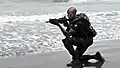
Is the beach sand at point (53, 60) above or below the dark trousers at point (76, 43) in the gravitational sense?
below

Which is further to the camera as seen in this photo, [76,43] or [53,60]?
[53,60]

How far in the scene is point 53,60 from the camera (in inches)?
256

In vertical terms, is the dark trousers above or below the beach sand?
above

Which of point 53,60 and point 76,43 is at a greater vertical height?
point 76,43

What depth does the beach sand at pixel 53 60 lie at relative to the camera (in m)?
6.09

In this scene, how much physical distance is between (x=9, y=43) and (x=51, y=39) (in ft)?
3.95

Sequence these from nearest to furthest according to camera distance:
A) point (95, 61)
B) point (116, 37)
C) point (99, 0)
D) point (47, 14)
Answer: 1. point (95, 61)
2. point (116, 37)
3. point (47, 14)
4. point (99, 0)

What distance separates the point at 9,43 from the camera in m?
8.62

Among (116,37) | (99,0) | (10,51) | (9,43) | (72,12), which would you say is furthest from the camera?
(99,0)

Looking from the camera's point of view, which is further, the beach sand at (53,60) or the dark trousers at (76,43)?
the beach sand at (53,60)

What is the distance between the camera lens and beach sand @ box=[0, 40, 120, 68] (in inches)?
240

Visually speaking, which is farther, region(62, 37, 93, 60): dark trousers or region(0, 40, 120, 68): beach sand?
region(0, 40, 120, 68): beach sand

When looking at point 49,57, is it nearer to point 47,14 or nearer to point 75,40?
point 75,40

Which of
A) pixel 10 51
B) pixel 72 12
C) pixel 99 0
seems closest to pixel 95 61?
pixel 72 12
